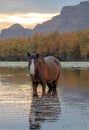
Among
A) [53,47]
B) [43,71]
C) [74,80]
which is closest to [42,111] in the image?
[43,71]

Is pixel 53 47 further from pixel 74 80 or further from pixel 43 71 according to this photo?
pixel 43 71

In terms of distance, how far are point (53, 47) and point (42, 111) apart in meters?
130

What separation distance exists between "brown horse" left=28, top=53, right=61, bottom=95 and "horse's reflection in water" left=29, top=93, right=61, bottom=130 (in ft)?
5.49

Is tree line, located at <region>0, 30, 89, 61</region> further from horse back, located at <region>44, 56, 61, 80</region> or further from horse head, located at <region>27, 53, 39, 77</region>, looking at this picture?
horse head, located at <region>27, 53, 39, 77</region>

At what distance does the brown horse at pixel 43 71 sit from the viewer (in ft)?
57.1

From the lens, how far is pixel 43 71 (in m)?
18.5

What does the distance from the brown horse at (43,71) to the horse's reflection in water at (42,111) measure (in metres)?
1.67

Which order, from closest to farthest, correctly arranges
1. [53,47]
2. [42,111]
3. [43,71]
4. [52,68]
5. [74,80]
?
[42,111], [43,71], [52,68], [74,80], [53,47]

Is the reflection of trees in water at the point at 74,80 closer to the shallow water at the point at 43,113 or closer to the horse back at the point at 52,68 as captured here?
the horse back at the point at 52,68

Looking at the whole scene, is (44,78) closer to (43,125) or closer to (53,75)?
(53,75)

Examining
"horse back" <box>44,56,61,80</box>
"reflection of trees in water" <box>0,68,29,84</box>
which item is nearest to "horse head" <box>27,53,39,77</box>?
"horse back" <box>44,56,61,80</box>

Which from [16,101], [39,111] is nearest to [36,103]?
[16,101]

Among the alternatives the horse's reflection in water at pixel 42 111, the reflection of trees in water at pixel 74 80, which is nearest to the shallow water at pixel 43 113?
the horse's reflection in water at pixel 42 111

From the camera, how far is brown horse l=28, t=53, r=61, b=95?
17391 mm
